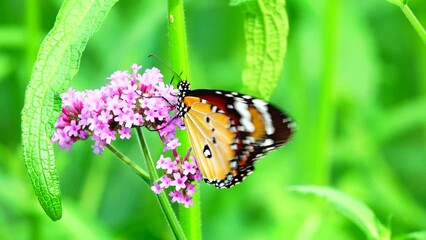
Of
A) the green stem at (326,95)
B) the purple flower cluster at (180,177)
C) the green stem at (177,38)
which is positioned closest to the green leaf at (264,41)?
the green stem at (177,38)

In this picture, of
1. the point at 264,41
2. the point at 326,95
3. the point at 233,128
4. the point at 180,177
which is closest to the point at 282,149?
the point at 326,95

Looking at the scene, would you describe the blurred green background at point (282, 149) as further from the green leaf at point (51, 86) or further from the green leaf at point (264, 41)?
the green leaf at point (51, 86)

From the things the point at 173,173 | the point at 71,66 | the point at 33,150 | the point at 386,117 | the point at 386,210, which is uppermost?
the point at 71,66

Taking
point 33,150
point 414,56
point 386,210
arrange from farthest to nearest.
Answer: point 414,56, point 386,210, point 33,150

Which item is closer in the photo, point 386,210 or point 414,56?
point 386,210

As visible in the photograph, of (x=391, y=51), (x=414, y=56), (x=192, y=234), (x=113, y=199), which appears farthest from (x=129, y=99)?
(x=391, y=51)

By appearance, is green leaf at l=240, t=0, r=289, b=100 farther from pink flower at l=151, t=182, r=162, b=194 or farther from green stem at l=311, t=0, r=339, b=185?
green stem at l=311, t=0, r=339, b=185

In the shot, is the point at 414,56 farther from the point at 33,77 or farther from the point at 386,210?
the point at 33,77
